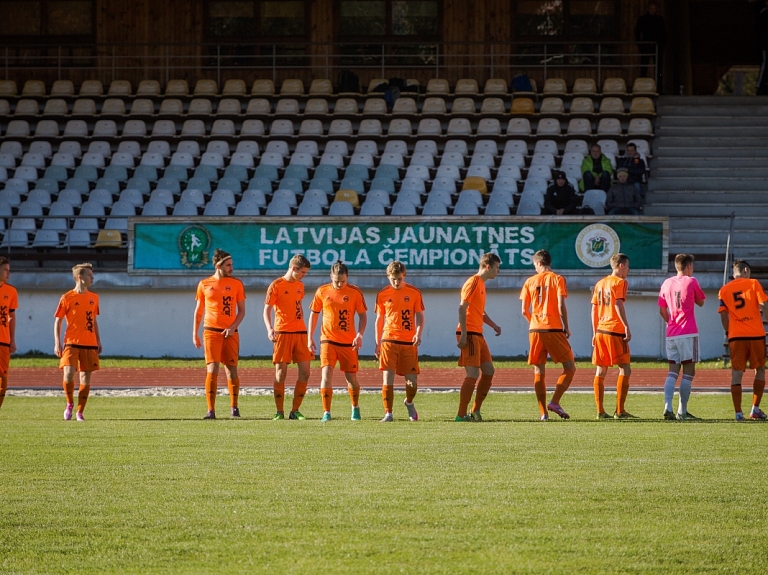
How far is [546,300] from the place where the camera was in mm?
12953

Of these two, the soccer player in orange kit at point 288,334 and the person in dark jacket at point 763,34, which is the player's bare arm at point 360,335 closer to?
the soccer player in orange kit at point 288,334

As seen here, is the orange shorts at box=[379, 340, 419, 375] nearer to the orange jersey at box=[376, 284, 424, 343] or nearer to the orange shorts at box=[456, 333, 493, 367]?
the orange jersey at box=[376, 284, 424, 343]

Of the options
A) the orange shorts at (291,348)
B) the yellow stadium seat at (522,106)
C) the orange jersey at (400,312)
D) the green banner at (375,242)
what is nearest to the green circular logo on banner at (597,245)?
the green banner at (375,242)

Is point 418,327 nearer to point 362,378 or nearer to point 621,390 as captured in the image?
point 621,390

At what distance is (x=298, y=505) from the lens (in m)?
7.05

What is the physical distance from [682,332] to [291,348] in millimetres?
4501

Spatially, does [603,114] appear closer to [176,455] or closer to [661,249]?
[661,249]

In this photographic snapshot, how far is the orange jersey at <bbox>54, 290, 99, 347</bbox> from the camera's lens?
13.5 m

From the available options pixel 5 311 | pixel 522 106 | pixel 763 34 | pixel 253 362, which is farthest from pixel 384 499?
pixel 763 34

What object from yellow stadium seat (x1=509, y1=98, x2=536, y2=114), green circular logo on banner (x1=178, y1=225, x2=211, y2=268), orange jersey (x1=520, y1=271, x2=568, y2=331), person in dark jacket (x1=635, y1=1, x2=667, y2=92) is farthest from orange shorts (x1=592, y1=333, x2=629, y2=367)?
person in dark jacket (x1=635, y1=1, x2=667, y2=92)

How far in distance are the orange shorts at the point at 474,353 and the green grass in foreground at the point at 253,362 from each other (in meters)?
8.27

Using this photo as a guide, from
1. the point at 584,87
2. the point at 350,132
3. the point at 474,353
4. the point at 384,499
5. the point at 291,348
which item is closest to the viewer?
the point at 384,499

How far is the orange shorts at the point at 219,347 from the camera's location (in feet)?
44.5

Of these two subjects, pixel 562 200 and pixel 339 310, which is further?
pixel 562 200
